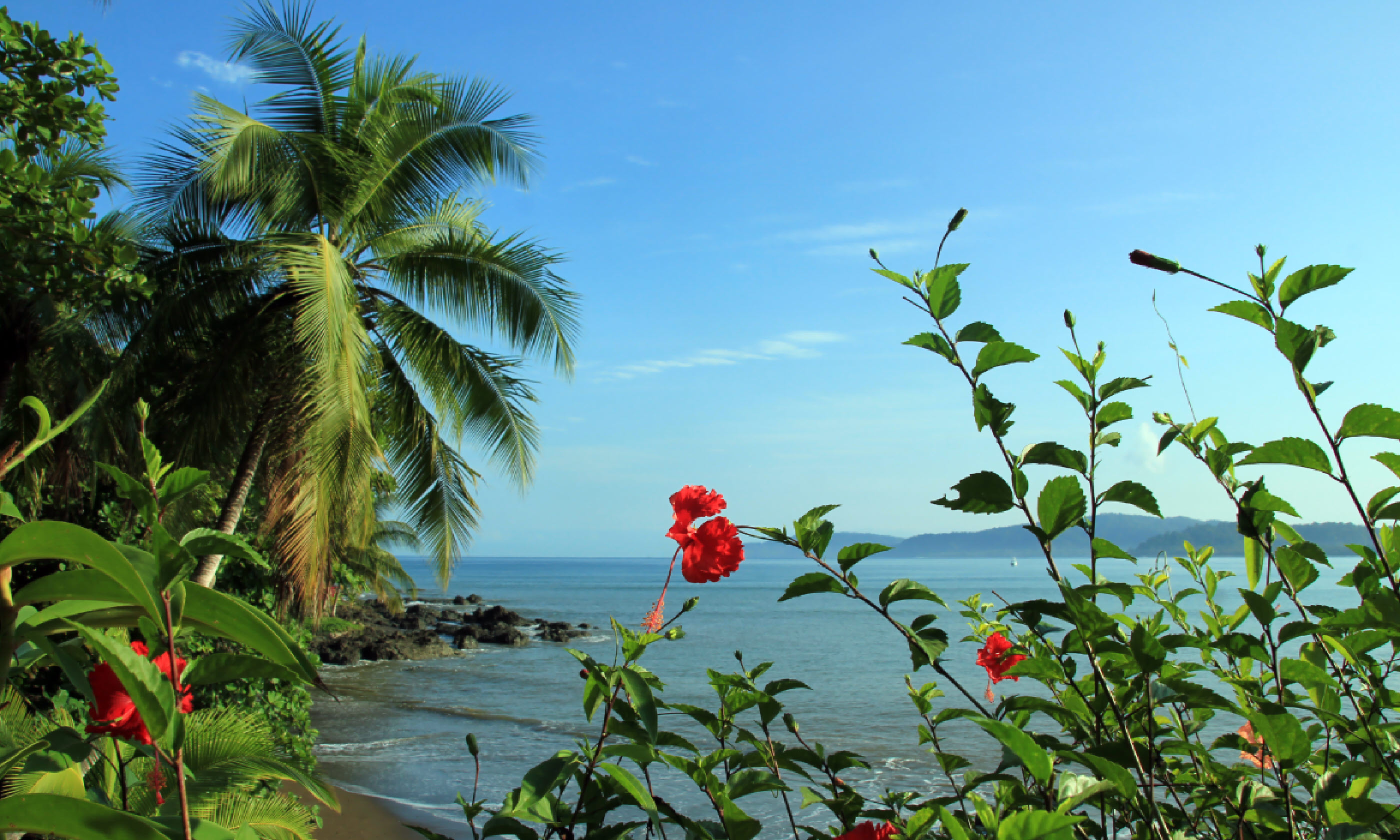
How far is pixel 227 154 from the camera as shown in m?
6.59

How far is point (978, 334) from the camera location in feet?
3.64

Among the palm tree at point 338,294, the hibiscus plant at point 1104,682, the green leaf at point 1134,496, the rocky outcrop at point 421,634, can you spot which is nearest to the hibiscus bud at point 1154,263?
the hibiscus plant at point 1104,682

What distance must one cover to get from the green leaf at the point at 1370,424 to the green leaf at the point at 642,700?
0.85 meters

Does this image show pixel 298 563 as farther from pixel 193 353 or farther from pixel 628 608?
pixel 628 608

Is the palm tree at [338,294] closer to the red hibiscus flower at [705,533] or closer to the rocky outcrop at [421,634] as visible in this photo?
the red hibiscus flower at [705,533]

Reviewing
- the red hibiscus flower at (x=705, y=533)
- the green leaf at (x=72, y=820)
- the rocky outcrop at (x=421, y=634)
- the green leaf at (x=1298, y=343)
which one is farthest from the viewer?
the rocky outcrop at (x=421, y=634)

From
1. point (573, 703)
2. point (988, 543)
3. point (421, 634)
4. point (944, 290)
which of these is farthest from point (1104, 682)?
point (988, 543)

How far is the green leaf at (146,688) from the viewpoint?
0.53m

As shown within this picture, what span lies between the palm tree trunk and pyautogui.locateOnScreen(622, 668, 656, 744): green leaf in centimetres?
591

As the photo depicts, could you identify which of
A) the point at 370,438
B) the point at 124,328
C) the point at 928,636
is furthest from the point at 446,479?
the point at 928,636

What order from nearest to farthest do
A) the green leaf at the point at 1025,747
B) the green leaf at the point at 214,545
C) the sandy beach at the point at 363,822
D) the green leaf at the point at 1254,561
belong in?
the green leaf at the point at 214,545, the green leaf at the point at 1025,747, the green leaf at the point at 1254,561, the sandy beach at the point at 363,822

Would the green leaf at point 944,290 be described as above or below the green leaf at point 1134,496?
above

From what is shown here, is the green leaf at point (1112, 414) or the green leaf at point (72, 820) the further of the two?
the green leaf at point (1112, 414)

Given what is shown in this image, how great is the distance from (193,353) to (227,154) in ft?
6.06
